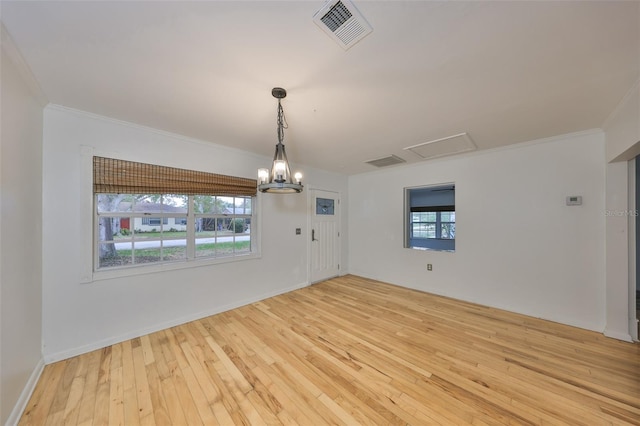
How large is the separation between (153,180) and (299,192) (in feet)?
5.82

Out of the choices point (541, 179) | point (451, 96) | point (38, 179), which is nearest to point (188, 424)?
point (38, 179)

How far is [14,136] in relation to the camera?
1.60 metres

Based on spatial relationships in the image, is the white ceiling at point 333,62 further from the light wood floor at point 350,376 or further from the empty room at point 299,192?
the light wood floor at point 350,376

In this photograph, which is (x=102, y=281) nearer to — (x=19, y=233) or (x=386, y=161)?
(x=19, y=233)

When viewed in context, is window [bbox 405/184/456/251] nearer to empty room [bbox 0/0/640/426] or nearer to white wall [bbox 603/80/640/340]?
empty room [bbox 0/0/640/426]

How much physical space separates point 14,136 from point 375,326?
3.67 meters

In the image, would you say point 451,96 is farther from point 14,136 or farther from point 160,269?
point 160,269

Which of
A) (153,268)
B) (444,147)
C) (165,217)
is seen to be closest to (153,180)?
(165,217)

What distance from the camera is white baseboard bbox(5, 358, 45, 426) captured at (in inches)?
57.6

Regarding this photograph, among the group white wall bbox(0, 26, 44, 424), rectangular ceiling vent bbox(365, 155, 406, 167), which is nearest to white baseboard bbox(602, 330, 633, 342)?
rectangular ceiling vent bbox(365, 155, 406, 167)

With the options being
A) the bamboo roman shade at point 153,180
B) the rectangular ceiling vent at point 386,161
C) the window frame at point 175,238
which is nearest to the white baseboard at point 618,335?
the rectangular ceiling vent at point 386,161

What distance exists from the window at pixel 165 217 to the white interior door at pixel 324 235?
4.49 ft

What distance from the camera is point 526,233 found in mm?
3154

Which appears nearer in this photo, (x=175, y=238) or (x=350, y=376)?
(x=350, y=376)
